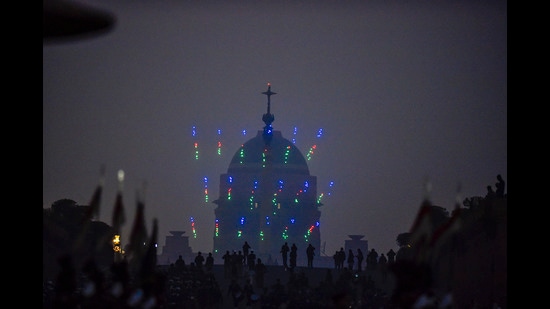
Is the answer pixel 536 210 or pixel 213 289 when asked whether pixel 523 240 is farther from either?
pixel 213 289

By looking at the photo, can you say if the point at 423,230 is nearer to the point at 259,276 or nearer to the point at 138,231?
the point at 138,231

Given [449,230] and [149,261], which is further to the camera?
[149,261]

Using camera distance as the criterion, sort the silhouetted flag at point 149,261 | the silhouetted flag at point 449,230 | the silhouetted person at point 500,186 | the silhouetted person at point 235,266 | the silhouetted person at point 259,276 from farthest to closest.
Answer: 1. the silhouetted person at point 259,276
2. the silhouetted person at point 235,266
3. the silhouetted person at point 500,186
4. the silhouetted flag at point 149,261
5. the silhouetted flag at point 449,230

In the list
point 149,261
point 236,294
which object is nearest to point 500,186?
point 236,294

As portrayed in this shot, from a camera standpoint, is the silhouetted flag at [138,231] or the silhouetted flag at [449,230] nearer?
the silhouetted flag at [449,230]

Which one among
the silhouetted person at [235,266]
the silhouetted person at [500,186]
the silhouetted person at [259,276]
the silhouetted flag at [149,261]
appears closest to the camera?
the silhouetted flag at [149,261]

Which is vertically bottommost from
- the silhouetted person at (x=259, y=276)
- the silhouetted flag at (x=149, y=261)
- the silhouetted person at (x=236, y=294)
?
the silhouetted person at (x=236, y=294)

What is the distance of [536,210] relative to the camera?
27.7m

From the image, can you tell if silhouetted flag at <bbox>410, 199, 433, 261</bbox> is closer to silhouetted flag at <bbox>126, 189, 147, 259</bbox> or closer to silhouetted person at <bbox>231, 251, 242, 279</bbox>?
silhouetted flag at <bbox>126, 189, 147, 259</bbox>

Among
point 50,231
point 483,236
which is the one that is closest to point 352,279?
point 483,236

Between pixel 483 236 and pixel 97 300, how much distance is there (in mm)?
43495

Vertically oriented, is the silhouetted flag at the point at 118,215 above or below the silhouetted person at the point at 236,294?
above

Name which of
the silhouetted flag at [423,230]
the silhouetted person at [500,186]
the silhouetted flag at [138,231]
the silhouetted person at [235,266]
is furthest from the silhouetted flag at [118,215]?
the silhouetted person at [235,266]

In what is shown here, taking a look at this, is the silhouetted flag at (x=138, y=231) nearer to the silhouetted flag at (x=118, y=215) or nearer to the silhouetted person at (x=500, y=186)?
the silhouetted flag at (x=118, y=215)
